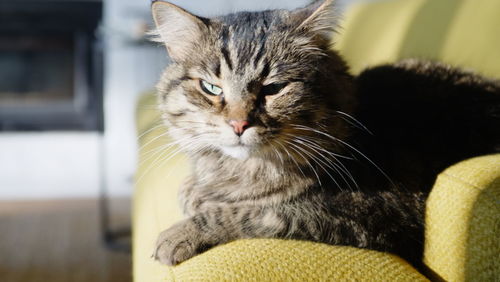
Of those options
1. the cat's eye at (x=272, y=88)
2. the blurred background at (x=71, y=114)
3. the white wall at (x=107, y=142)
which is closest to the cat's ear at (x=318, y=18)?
the cat's eye at (x=272, y=88)

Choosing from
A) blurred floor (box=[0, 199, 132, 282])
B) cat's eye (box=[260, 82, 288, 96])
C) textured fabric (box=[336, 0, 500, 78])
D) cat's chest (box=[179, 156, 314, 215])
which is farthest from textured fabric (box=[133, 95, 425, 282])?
blurred floor (box=[0, 199, 132, 282])

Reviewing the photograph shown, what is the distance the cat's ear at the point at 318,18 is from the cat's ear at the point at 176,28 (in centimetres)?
19

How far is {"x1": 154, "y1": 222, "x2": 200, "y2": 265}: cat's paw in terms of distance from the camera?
775 mm

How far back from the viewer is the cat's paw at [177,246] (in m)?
0.77

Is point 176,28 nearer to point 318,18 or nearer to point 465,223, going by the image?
point 318,18

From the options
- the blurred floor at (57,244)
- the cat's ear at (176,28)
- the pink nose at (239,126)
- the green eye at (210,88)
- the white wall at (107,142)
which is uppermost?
the cat's ear at (176,28)

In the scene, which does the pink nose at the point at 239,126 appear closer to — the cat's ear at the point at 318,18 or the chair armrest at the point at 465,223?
the cat's ear at the point at 318,18

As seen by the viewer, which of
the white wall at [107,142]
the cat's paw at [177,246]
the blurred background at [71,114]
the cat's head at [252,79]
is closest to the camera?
the cat's paw at [177,246]

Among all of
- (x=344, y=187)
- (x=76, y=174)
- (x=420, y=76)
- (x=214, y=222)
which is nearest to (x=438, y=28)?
(x=420, y=76)

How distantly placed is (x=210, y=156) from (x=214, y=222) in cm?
19

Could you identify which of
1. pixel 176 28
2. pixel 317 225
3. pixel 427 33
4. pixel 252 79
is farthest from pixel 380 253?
pixel 427 33

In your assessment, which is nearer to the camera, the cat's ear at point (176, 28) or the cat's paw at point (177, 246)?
the cat's paw at point (177, 246)

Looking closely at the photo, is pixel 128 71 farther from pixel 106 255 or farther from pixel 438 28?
pixel 438 28

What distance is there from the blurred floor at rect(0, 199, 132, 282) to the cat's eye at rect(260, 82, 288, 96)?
4.52 feet
